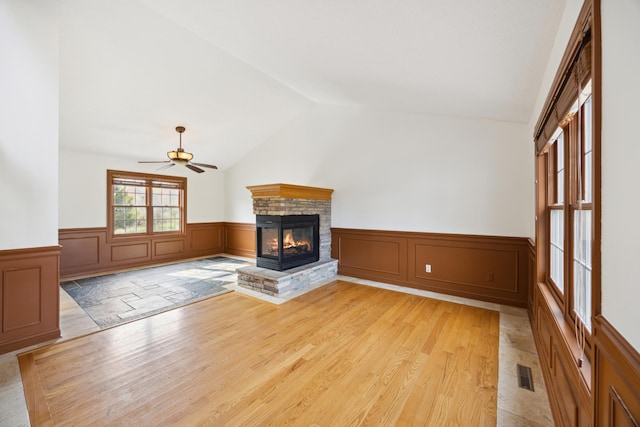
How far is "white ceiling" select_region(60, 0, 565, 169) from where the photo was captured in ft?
5.80

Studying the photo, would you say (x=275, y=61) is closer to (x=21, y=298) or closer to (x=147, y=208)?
(x=21, y=298)

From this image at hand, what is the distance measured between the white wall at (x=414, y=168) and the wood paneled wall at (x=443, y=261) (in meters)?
0.18

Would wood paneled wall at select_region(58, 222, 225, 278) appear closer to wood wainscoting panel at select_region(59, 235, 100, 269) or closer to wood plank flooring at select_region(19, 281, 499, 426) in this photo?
wood wainscoting panel at select_region(59, 235, 100, 269)

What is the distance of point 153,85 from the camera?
4.10 m

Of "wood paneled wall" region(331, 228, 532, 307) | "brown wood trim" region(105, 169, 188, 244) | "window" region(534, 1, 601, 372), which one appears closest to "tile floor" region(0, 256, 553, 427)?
"wood paneled wall" region(331, 228, 532, 307)

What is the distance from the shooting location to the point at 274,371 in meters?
2.33

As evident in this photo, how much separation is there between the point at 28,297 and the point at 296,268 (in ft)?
10.6

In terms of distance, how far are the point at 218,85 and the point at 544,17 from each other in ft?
13.9

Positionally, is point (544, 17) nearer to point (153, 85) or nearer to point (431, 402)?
point (431, 402)

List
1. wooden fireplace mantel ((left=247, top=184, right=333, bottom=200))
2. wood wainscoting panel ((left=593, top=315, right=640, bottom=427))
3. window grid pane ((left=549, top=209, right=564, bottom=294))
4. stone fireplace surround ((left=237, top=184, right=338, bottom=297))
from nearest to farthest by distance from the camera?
wood wainscoting panel ((left=593, top=315, right=640, bottom=427)) → window grid pane ((left=549, top=209, right=564, bottom=294)) → stone fireplace surround ((left=237, top=184, right=338, bottom=297)) → wooden fireplace mantel ((left=247, top=184, right=333, bottom=200))

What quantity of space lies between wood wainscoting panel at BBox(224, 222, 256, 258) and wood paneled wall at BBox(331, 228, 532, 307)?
9.30 feet

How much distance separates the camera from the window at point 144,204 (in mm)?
6035

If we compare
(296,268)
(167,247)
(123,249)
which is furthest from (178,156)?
(167,247)

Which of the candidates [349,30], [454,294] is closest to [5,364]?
[349,30]
